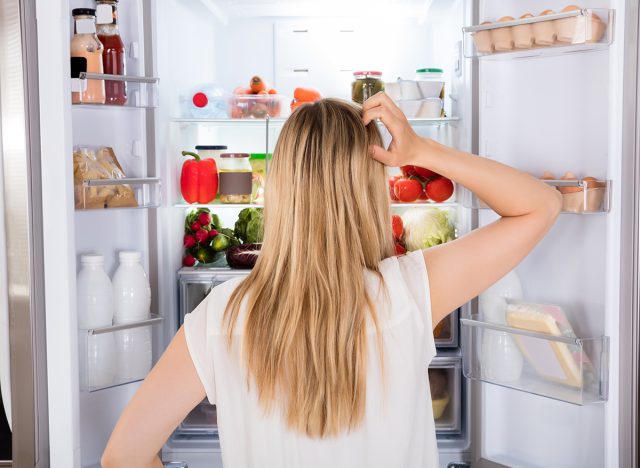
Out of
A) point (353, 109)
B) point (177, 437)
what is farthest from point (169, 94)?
point (353, 109)

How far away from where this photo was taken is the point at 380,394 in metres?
1.14

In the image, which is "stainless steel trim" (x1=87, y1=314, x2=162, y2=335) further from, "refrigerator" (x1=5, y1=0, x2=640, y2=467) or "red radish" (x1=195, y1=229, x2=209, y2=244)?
"red radish" (x1=195, y1=229, x2=209, y2=244)

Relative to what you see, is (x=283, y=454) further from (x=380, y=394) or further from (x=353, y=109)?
(x=353, y=109)

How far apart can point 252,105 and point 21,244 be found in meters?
1.37

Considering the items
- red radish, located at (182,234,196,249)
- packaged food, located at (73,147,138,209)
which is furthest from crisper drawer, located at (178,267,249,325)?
packaged food, located at (73,147,138,209)

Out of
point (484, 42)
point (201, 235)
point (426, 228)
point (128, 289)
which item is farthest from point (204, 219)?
point (484, 42)

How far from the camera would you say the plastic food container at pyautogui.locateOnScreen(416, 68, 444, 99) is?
3158 millimetres

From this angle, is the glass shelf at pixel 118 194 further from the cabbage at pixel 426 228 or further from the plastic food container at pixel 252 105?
the cabbage at pixel 426 228

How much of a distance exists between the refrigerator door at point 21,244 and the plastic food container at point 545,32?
145 centimetres

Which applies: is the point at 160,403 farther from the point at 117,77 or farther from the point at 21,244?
the point at 117,77

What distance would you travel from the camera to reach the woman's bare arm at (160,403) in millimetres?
Result: 1096

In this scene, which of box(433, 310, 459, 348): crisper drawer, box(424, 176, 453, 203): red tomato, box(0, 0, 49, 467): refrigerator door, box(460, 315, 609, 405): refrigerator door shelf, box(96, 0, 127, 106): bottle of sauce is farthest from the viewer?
box(433, 310, 459, 348): crisper drawer

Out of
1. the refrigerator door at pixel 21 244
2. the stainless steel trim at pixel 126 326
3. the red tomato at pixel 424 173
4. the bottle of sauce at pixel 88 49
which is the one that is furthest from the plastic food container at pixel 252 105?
the refrigerator door at pixel 21 244

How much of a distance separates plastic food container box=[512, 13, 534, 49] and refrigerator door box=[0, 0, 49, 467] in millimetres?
1407
